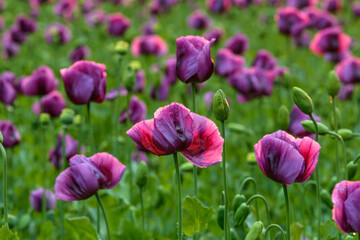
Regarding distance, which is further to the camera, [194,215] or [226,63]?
[226,63]

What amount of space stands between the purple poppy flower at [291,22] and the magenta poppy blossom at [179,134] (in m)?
2.20

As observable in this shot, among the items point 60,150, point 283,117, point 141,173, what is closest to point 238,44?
point 60,150

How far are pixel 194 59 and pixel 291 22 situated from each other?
1.98m

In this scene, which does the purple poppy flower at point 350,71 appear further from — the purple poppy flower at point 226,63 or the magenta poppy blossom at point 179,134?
the magenta poppy blossom at point 179,134

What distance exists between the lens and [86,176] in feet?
4.17

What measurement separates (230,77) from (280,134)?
5.28ft

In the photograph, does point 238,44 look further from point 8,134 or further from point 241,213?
point 241,213

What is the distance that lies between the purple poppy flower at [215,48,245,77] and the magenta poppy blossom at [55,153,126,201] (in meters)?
1.59

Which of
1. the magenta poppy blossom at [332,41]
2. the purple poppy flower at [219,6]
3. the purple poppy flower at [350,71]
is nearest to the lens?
the purple poppy flower at [350,71]

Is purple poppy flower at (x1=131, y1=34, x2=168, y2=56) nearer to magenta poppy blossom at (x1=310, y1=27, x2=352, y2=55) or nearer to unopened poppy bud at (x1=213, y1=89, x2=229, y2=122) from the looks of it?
magenta poppy blossom at (x1=310, y1=27, x2=352, y2=55)

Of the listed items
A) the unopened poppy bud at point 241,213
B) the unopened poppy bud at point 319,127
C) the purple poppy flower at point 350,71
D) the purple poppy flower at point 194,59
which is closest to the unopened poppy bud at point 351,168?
the unopened poppy bud at point 319,127

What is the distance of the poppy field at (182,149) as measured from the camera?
113cm

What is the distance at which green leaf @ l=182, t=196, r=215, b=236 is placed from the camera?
1.39 meters

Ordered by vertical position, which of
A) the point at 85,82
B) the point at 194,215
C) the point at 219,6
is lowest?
the point at 194,215
